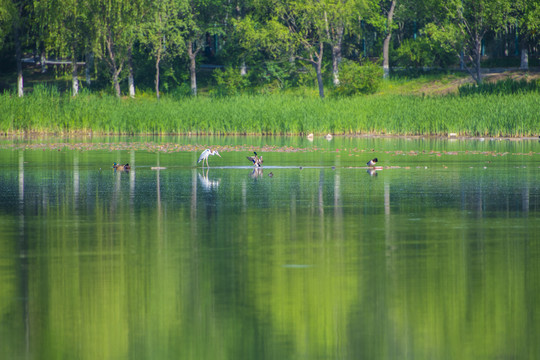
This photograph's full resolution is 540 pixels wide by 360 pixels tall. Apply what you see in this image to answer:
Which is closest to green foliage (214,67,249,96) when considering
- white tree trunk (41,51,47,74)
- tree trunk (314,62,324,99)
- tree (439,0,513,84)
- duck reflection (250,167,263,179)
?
tree trunk (314,62,324,99)

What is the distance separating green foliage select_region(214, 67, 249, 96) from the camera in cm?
7688

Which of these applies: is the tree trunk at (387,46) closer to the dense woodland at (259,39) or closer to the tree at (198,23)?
the dense woodland at (259,39)

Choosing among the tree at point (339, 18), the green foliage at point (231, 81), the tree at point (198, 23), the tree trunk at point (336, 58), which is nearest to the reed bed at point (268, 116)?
the tree at point (339, 18)

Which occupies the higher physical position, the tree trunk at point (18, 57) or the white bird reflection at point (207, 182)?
the tree trunk at point (18, 57)

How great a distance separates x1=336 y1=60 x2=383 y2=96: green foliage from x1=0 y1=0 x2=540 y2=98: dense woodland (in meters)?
0.09

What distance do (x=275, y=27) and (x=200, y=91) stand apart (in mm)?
10588

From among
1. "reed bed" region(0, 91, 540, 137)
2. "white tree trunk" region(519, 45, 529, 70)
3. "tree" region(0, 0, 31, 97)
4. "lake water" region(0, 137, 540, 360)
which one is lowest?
"lake water" region(0, 137, 540, 360)

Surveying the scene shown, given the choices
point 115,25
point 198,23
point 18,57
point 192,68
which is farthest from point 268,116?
point 198,23

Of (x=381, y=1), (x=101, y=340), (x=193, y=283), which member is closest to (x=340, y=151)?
(x=193, y=283)

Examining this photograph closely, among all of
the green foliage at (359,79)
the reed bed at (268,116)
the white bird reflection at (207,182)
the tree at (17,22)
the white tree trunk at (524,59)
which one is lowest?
the white bird reflection at (207,182)

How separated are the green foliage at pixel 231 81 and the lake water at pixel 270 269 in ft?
179

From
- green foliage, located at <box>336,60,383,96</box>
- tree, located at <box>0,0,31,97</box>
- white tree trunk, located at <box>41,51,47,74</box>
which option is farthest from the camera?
white tree trunk, located at <box>41,51,47,74</box>

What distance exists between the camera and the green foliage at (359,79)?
223 ft

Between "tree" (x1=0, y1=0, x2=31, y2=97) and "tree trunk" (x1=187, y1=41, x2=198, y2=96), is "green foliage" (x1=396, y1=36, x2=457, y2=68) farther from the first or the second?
"tree" (x1=0, y1=0, x2=31, y2=97)
